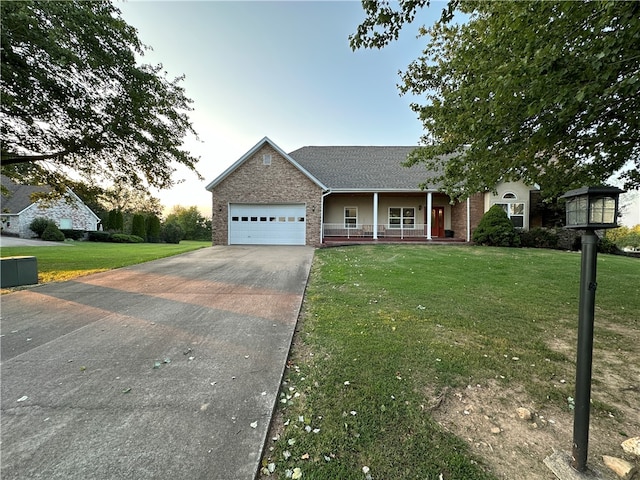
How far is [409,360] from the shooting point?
2.95 meters

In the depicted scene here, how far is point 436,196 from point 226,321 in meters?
17.0

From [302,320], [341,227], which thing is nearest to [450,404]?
[302,320]

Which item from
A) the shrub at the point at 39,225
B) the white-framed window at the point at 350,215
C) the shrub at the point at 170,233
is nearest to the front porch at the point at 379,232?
the white-framed window at the point at 350,215

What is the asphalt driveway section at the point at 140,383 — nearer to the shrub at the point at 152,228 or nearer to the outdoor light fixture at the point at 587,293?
the outdoor light fixture at the point at 587,293

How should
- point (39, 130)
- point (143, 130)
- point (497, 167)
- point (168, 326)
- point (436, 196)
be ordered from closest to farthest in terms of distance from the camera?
1. point (168, 326)
2. point (497, 167)
3. point (39, 130)
4. point (143, 130)
5. point (436, 196)

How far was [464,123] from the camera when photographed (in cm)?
430

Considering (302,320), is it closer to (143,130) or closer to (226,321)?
(226,321)

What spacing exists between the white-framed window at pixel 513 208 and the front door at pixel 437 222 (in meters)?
3.38

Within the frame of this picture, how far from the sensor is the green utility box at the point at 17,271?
6.23 metres

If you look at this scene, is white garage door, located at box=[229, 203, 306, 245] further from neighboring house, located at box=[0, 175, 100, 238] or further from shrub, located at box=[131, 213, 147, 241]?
shrub, located at box=[131, 213, 147, 241]

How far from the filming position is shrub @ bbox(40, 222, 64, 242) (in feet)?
80.9

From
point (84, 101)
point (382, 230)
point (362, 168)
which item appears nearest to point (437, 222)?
point (382, 230)

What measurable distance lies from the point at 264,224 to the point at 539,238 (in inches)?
591

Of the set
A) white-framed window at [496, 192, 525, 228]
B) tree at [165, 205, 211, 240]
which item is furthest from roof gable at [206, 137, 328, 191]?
tree at [165, 205, 211, 240]
